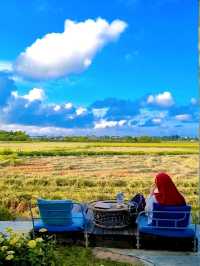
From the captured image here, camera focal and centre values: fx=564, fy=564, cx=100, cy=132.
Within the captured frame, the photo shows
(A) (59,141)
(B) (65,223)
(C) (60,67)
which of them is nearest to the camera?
(B) (65,223)

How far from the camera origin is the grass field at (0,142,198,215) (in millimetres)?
13558

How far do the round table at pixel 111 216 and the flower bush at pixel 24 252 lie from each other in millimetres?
2034

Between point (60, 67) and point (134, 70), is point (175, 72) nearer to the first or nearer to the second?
point (134, 70)

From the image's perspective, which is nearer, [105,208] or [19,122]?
[105,208]

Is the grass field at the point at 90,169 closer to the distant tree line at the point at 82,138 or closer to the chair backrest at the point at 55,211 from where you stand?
the distant tree line at the point at 82,138

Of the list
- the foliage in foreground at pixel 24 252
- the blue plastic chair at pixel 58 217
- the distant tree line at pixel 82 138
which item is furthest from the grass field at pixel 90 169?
the foliage in foreground at pixel 24 252

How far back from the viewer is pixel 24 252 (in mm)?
3391

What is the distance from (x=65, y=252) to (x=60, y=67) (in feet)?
14.8

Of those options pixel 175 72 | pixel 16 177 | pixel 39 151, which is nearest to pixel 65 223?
pixel 16 177

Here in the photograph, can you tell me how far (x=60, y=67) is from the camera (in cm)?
928

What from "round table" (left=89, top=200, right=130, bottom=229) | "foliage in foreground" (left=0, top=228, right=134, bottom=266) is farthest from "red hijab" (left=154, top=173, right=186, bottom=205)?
"foliage in foreground" (left=0, top=228, right=134, bottom=266)

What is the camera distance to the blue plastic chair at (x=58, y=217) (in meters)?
5.50

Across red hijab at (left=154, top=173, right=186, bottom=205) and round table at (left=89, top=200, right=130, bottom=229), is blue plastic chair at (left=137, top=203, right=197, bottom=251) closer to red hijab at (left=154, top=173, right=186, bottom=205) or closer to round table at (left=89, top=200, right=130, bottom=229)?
red hijab at (left=154, top=173, right=186, bottom=205)

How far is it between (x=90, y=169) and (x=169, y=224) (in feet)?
32.9
